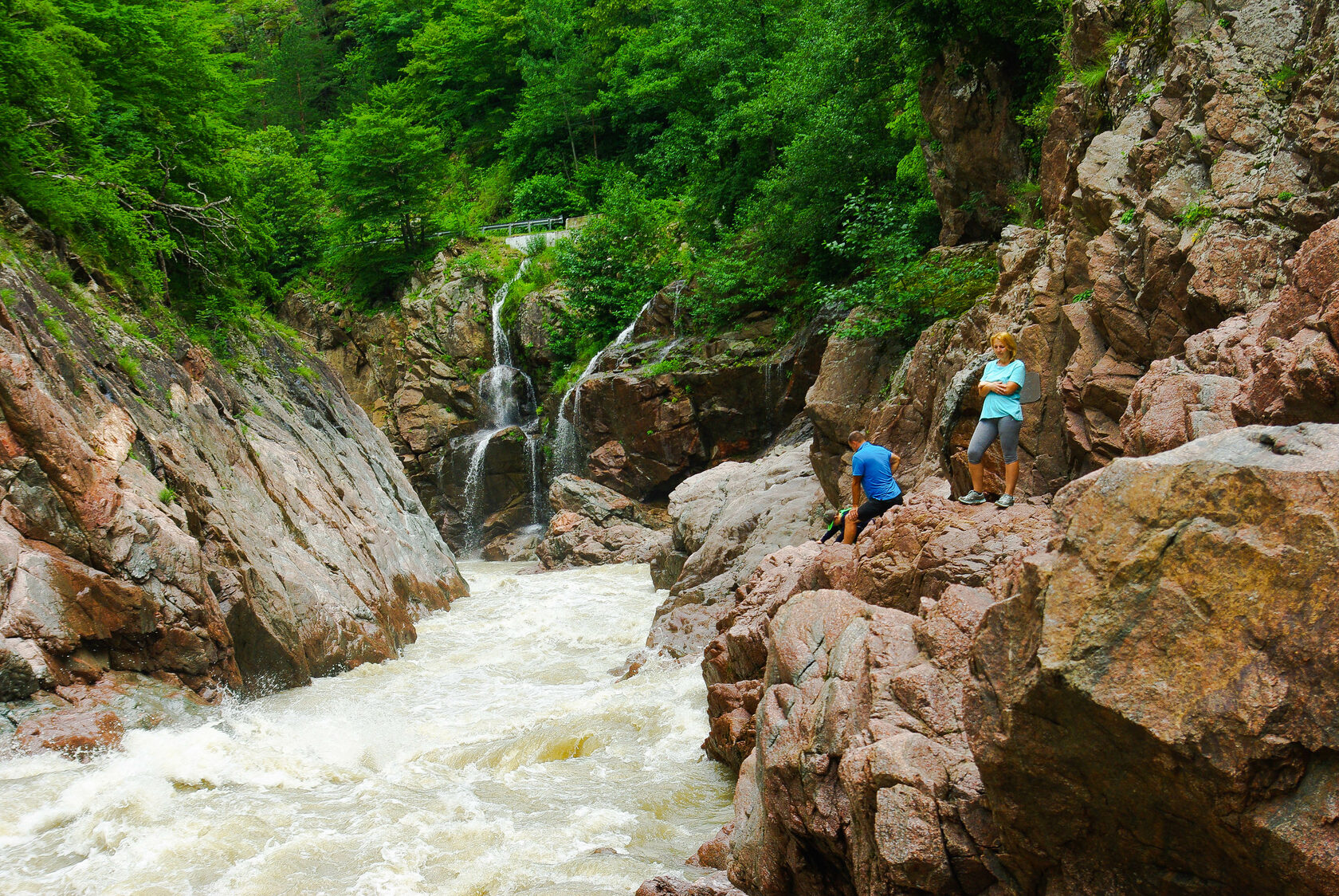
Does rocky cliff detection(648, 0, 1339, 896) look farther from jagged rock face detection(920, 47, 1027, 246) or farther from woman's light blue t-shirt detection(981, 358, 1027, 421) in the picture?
jagged rock face detection(920, 47, 1027, 246)

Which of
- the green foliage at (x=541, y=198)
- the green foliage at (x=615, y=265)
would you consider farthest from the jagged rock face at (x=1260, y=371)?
the green foliage at (x=541, y=198)

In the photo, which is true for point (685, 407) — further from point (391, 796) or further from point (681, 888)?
point (681, 888)

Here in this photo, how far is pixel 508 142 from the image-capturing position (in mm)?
43906

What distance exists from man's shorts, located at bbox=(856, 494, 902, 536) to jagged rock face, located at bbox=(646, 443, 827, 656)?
2521mm

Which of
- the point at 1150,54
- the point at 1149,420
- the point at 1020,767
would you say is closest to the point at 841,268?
the point at 1150,54

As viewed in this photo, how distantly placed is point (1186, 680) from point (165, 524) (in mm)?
9903

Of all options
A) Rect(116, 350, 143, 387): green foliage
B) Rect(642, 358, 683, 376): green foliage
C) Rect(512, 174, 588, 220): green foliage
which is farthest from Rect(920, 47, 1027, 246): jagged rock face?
Rect(512, 174, 588, 220): green foliage

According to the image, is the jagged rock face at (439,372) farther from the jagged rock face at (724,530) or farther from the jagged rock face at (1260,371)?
the jagged rock face at (1260,371)

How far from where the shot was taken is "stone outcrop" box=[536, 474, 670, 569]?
22.0 metres

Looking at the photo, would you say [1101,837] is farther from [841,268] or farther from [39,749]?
[841,268]

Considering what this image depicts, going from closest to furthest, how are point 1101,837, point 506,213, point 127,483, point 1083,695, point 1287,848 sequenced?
point 1287,848
point 1083,695
point 1101,837
point 127,483
point 506,213

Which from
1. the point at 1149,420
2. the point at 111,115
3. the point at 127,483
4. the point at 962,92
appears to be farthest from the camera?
the point at 962,92

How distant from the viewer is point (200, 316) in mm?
14984

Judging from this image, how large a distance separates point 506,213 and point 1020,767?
42.4 meters
